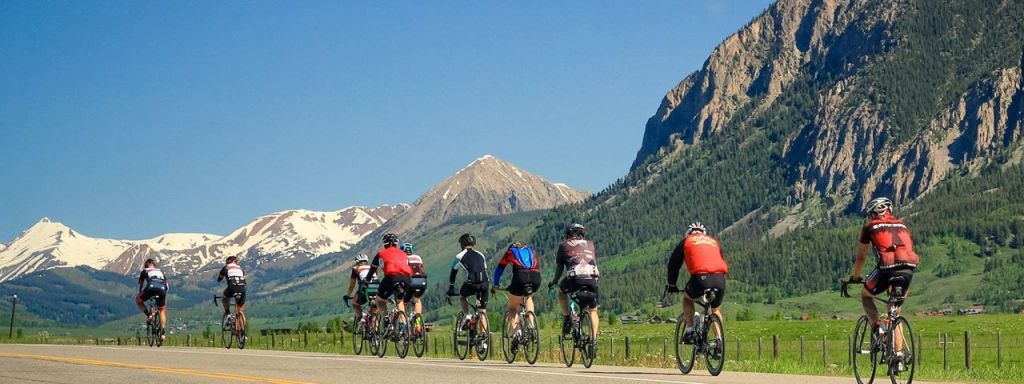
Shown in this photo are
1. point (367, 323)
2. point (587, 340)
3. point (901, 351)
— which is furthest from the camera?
point (367, 323)

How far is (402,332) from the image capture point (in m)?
35.6

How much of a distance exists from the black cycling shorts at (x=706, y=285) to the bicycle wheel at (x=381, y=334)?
521 inches

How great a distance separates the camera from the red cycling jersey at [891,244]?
835 inches

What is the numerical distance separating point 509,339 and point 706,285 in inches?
286

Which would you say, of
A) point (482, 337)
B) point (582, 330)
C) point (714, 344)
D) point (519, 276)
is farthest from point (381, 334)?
point (714, 344)

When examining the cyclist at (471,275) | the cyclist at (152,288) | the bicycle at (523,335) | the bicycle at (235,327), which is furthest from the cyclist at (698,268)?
the cyclist at (152,288)

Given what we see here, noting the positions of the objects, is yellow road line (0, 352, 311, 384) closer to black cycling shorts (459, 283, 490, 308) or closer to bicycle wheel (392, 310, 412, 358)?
bicycle wheel (392, 310, 412, 358)

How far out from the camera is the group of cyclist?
21297 mm

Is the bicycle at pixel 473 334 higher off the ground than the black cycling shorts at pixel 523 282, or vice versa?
the black cycling shorts at pixel 523 282

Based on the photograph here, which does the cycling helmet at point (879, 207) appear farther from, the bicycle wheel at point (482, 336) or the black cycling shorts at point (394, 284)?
the black cycling shorts at point (394, 284)

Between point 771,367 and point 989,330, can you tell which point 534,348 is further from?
point 989,330

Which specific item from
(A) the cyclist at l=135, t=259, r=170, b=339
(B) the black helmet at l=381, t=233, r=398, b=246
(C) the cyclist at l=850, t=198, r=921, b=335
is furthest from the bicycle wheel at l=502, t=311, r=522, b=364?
(A) the cyclist at l=135, t=259, r=170, b=339

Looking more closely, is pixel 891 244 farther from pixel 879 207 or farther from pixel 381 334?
pixel 381 334

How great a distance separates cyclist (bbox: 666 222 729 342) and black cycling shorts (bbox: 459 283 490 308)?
27.2 feet
